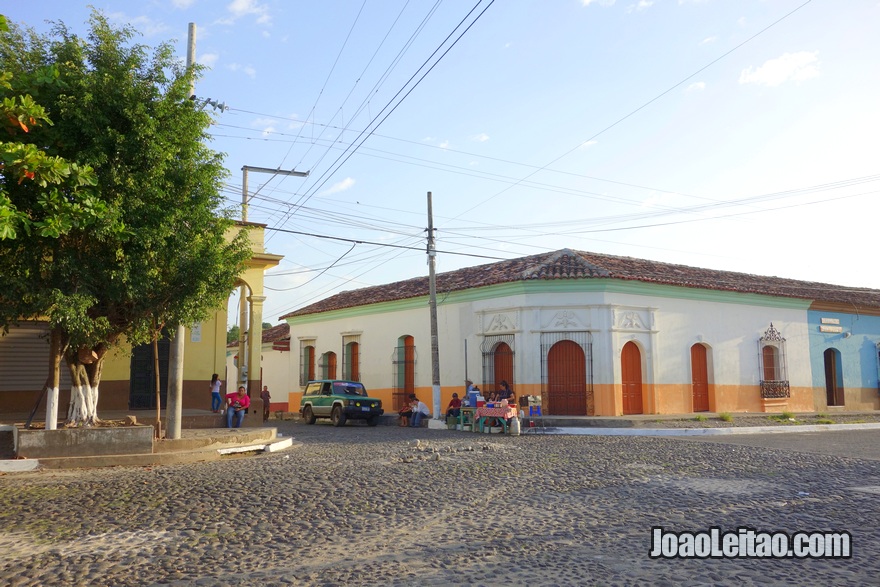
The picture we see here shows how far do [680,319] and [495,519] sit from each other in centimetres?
1699

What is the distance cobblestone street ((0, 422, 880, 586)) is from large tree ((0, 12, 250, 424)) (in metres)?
2.62

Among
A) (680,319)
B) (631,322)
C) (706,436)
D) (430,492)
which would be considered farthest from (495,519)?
(680,319)

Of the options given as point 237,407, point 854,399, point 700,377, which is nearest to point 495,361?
point 700,377

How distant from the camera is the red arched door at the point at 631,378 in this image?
21.4 meters

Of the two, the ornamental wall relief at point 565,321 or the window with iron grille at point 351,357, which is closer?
the ornamental wall relief at point 565,321

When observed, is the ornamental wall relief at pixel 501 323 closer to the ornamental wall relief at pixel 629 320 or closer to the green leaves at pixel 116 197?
the ornamental wall relief at pixel 629 320

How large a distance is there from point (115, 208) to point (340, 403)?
1303 centimetres

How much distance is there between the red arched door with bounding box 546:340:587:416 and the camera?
2105 cm

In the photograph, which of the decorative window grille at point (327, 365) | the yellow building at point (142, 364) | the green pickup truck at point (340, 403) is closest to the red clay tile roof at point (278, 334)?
the decorative window grille at point (327, 365)

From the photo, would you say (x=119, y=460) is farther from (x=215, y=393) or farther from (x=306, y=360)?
(x=306, y=360)

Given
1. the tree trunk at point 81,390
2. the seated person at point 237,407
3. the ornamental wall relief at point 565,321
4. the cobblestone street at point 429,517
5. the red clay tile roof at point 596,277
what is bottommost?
the cobblestone street at point 429,517

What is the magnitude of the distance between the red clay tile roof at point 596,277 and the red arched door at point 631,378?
226 centimetres

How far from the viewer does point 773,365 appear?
24.8 metres

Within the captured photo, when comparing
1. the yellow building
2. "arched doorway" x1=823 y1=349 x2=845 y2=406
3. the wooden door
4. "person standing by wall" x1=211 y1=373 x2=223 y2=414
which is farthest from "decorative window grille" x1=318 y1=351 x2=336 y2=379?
"arched doorway" x1=823 y1=349 x2=845 y2=406
